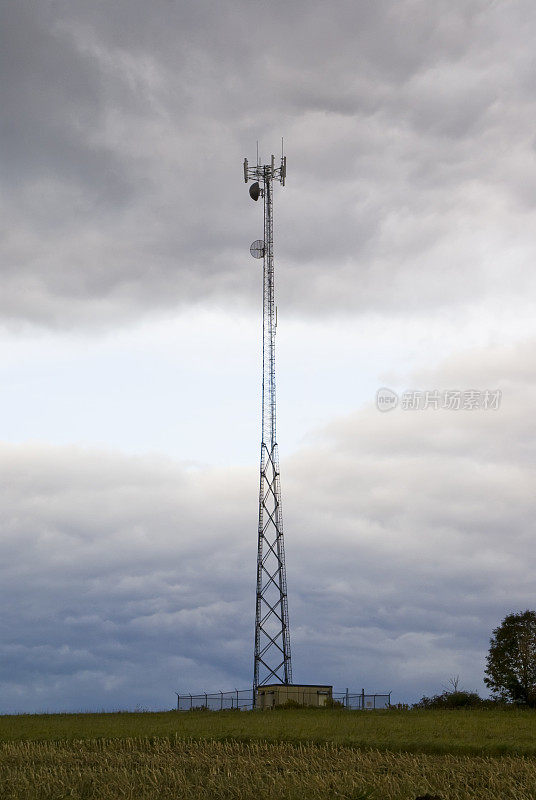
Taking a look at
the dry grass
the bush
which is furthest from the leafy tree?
the dry grass

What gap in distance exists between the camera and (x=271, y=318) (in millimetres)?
71000

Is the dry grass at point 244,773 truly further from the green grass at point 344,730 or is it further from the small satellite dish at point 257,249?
the small satellite dish at point 257,249

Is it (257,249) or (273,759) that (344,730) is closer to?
(273,759)

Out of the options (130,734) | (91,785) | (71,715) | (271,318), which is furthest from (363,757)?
(71,715)

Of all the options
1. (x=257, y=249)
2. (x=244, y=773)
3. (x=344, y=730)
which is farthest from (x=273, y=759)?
(x=257, y=249)

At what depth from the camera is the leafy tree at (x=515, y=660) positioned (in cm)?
7675

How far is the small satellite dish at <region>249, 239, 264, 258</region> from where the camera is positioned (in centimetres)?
7306

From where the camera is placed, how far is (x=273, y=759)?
3728cm

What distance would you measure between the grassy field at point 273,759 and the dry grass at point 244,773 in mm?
73

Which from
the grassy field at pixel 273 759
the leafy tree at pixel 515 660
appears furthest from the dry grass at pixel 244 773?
the leafy tree at pixel 515 660

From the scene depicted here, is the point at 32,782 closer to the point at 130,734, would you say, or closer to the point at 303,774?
the point at 303,774

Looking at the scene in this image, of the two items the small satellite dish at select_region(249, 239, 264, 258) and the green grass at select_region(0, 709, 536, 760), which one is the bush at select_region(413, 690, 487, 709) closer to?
the green grass at select_region(0, 709, 536, 760)

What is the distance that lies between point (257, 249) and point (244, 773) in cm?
4898

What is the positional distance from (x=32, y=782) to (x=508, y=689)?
184 ft
